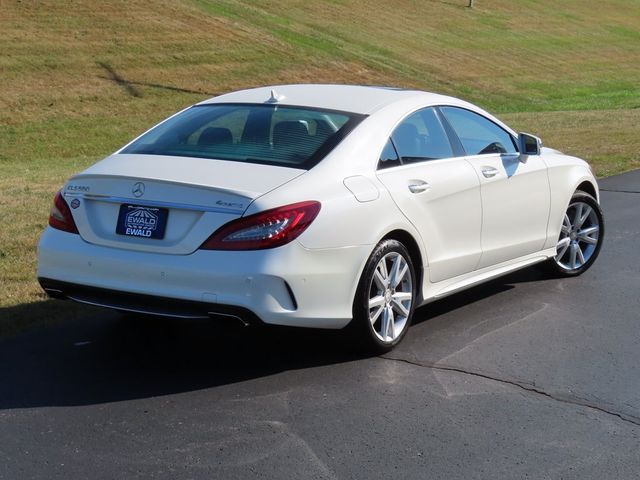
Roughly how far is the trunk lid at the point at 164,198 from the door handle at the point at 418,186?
868 millimetres

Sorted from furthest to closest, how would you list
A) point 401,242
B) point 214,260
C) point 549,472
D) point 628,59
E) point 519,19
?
point 519,19
point 628,59
point 401,242
point 214,260
point 549,472

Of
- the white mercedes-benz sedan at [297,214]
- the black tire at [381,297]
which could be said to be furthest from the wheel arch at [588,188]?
the black tire at [381,297]

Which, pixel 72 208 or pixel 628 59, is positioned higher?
pixel 72 208

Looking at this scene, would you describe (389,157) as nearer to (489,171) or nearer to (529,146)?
(489,171)

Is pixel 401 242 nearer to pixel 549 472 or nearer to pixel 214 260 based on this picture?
pixel 214 260

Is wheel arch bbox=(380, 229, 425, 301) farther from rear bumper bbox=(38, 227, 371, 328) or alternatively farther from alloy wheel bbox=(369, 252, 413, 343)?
rear bumper bbox=(38, 227, 371, 328)

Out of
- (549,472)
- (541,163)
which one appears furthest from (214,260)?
(541,163)

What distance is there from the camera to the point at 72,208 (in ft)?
20.6

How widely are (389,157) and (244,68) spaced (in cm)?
2705

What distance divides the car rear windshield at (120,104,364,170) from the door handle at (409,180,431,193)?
1.65 feet

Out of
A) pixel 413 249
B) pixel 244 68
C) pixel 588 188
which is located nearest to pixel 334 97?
pixel 413 249

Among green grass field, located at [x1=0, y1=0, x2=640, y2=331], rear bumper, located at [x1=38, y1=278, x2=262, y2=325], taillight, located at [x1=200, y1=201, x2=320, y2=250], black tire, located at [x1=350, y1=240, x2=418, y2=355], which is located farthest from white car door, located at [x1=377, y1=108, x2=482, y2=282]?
green grass field, located at [x1=0, y1=0, x2=640, y2=331]

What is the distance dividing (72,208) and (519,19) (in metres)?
50.7

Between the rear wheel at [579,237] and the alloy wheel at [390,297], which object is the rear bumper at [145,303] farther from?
the rear wheel at [579,237]
